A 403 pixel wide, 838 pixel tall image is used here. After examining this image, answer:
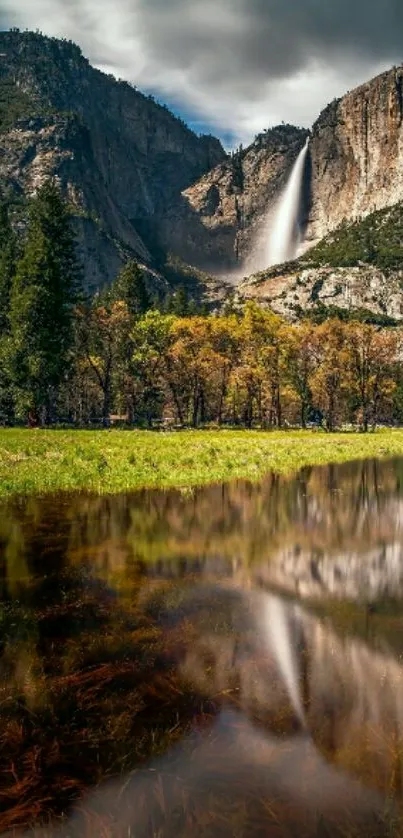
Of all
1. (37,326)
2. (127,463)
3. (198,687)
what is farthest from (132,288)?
(198,687)

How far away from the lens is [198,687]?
6.78 m

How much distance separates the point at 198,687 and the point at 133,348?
75.0 meters

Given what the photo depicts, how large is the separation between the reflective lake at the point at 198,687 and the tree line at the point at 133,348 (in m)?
46.2

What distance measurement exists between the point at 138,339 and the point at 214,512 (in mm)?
61756

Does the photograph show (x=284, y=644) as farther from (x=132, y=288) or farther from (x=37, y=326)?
(x=132, y=288)

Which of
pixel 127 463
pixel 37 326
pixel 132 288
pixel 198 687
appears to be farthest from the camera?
pixel 132 288

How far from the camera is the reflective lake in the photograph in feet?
15.7

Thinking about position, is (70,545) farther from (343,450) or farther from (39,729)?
(343,450)

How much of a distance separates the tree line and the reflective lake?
4618cm

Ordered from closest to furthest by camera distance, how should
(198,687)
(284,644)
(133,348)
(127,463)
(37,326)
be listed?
(198,687) < (284,644) < (127,463) < (37,326) < (133,348)

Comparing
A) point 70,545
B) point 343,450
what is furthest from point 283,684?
point 343,450

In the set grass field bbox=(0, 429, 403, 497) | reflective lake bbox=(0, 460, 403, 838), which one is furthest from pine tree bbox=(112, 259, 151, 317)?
reflective lake bbox=(0, 460, 403, 838)

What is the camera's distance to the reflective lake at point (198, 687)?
4.79 m

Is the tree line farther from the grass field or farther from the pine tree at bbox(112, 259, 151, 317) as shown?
the grass field
